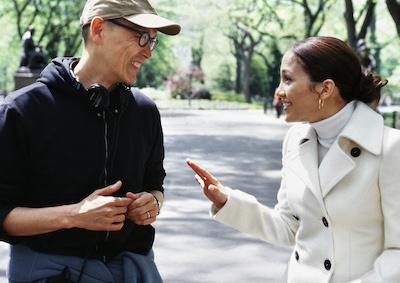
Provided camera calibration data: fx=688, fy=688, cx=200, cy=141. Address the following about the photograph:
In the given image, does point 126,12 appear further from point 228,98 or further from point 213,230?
point 228,98

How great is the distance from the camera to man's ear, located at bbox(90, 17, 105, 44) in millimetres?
2384

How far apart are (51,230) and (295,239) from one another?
1.04 m

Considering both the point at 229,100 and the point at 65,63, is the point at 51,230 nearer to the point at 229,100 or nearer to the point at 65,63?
the point at 65,63

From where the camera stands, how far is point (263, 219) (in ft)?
9.24

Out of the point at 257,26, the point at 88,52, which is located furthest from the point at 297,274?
the point at 257,26

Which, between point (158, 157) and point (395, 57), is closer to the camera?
point (158, 157)

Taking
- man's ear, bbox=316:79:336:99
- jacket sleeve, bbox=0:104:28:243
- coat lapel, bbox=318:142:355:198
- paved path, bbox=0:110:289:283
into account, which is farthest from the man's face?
paved path, bbox=0:110:289:283

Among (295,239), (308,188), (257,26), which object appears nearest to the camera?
(308,188)

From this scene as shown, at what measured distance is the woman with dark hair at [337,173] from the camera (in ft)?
7.97

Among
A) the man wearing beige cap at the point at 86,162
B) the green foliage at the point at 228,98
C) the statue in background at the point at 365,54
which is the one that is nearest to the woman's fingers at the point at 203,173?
the man wearing beige cap at the point at 86,162

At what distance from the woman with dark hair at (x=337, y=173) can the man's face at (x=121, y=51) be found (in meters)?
0.49

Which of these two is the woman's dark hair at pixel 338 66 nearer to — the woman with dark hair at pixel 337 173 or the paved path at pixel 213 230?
the woman with dark hair at pixel 337 173

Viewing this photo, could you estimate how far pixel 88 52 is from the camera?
2.46 metres

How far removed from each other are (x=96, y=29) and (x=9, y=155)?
21.3 inches
